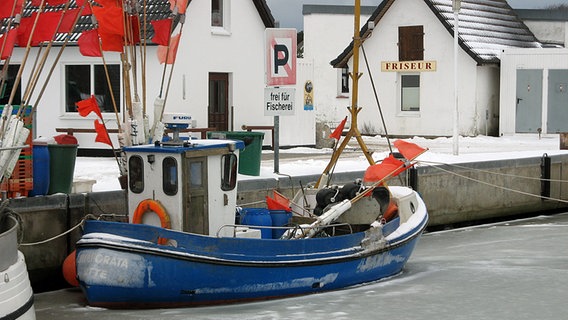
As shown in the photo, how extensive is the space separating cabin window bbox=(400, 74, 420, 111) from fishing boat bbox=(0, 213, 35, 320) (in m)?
26.5

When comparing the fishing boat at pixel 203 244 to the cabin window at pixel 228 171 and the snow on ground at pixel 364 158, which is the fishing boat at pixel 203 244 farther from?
the snow on ground at pixel 364 158

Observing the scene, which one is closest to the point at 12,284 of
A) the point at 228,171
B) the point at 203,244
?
the point at 203,244

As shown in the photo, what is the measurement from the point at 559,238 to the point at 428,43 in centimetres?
1645

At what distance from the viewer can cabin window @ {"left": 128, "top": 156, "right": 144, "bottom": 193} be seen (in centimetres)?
1379

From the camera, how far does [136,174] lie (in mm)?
13859

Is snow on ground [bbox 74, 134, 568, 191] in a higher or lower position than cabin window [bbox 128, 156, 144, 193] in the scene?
lower

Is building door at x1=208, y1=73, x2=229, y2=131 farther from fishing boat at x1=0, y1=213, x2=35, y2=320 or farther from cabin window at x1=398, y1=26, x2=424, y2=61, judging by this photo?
fishing boat at x1=0, y1=213, x2=35, y2=320

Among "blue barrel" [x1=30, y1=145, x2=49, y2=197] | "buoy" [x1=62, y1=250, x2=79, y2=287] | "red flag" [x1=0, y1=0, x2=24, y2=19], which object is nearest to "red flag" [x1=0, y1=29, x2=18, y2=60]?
"red flag" [x1=0, y1=0, x2=24, y2=19]

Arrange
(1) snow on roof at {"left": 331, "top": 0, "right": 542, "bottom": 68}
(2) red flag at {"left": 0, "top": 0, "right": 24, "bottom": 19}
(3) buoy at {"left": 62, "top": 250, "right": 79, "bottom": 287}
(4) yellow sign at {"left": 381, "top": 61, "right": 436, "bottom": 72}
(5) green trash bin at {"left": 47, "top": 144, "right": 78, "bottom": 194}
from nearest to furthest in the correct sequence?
1. (2) red flag at {"left": 0, "top": 0, "right": 24, "bottom": 19}
2. (3) buoy at {"left": 62, "top": 250, "right": 79, "bottom": 287}
3. (5) green trash bin at {"left": 47, "top": 144, "right": 78, "bottom": 194}
4. (1) snow on roof at {"left": 331, "top": 0, "right": 542, "bottom": 68}
5. (4) yellow sign at {"left": 381, "top": 61, "right": 436, "bottom": 72}

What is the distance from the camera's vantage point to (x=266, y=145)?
2795 centimetres

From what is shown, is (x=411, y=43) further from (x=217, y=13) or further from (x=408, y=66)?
(x=217, y=13)

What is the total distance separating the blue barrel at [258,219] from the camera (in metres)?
14.9

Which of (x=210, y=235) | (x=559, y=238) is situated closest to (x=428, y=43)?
(x=559, y=238)

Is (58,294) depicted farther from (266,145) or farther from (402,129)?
(402,129)
